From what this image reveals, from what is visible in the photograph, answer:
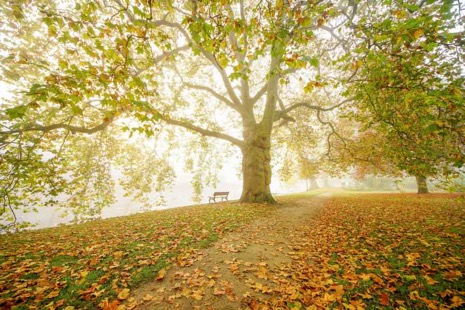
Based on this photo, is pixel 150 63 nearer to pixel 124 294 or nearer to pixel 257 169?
pixel 124 294

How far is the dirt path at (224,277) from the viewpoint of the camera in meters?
3.47

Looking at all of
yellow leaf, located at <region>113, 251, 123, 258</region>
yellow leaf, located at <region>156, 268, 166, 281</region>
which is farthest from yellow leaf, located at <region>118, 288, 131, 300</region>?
yellow leaf, located at <region>113, 251, 123, 258</region>

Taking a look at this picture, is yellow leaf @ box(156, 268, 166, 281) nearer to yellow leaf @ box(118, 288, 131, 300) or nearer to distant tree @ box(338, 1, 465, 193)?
yellow leaf @ box(118, 288, 131, 300)

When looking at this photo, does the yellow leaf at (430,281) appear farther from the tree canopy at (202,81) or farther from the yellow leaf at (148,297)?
the yellow leaf at (148,297)

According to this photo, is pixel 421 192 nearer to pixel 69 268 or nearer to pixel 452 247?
pixel 452 247

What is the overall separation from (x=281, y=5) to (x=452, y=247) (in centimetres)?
714

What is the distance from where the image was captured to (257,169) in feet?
42.4

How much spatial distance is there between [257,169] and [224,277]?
358 inches

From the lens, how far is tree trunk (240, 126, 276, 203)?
12.9 metres

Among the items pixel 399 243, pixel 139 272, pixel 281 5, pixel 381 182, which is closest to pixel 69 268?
pixel 139 272

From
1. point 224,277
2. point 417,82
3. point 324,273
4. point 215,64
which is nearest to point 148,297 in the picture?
point 224,277

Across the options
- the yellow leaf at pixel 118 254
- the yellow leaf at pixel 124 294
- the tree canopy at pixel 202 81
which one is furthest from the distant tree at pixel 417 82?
the yellow leaf at pixel 118 254

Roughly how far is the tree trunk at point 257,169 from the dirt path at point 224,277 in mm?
6421

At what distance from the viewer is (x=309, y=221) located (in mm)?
9094
